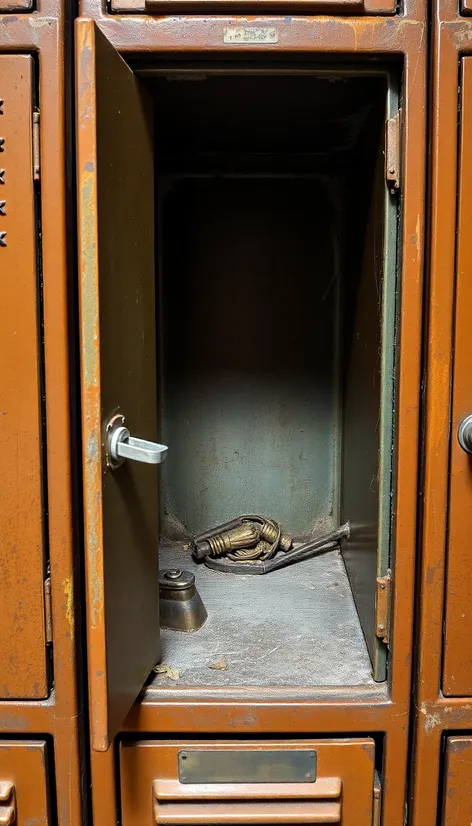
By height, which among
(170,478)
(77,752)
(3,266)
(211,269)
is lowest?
(77,752)

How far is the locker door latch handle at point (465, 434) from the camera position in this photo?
107 cm

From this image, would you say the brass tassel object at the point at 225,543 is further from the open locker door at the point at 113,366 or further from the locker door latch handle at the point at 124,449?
the locker door latch handle at the point at 124,449

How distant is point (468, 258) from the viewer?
1059 millimetres

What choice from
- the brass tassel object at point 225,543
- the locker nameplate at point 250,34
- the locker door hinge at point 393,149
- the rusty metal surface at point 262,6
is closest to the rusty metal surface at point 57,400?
the rusty metal surface at point 262,6

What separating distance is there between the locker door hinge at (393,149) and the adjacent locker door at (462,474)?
0.10 m

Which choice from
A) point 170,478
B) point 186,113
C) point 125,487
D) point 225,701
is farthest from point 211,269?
point 225,701

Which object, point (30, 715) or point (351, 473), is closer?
point (30, 715)

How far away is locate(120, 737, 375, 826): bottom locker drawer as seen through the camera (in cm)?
116

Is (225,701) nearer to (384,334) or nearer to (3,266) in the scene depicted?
(384,334)

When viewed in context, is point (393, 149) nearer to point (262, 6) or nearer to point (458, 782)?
point (262, 6)

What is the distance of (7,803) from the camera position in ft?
3.73

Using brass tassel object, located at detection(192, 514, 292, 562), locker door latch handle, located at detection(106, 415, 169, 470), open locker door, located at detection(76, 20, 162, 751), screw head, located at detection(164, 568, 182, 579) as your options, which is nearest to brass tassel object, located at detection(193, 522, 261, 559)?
brass tassel object, located at detection(192, 514, 292, 562)

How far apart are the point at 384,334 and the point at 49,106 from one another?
0.66 meters

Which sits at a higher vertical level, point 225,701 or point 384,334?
point 384,334
